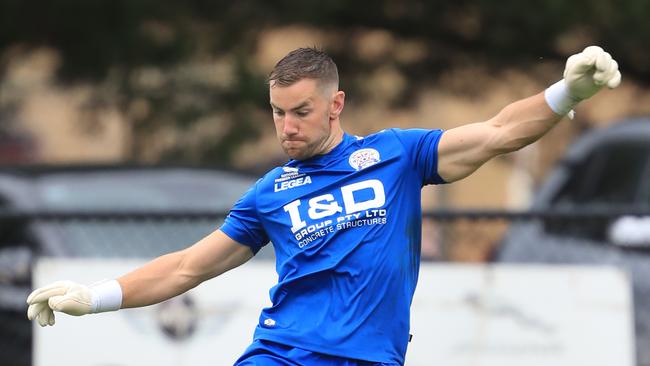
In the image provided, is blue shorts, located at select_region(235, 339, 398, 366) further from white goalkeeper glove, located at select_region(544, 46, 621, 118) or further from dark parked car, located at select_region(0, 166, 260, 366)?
dark parked car, located at select_region(0, 166, 260, 366)

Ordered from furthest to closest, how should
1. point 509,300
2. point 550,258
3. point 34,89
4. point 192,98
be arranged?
1. point 34,89
2. point 192,98
3. point 550,258
4. point 509,300

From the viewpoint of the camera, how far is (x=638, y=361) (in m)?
8.17

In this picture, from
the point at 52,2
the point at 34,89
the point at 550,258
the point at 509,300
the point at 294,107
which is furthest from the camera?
the point at 34,89

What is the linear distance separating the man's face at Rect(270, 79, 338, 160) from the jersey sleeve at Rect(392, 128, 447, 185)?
33cm

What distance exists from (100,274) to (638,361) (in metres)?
3.12

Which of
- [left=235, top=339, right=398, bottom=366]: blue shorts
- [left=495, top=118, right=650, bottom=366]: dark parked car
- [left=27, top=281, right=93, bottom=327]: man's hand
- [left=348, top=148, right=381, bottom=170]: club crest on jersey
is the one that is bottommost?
[left=235, top=339, right=398, bottom=366]: blue shorts

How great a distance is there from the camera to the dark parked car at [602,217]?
820 centimetres

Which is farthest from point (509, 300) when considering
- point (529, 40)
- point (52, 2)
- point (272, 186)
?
point (52, 2)

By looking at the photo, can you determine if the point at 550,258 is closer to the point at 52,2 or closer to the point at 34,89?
the point at 52,2

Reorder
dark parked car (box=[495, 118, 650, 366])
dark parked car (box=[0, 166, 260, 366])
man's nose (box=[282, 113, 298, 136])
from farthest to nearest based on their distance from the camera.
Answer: dark parked car (box=[0, 166, 260, 366]), dark parked car (box=[495, 118, 650, 366]), man's nose (box=[282, 113, 298, 136])

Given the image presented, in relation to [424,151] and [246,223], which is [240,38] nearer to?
[246,223]

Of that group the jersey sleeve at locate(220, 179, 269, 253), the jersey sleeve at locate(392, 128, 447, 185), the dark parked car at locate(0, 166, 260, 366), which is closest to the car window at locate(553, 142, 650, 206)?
the dark parked car at locate(0, 166, 260, 366)

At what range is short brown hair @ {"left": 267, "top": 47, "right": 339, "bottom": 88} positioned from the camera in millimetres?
5223

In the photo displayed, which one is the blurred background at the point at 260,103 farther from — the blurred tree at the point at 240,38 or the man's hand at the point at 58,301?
the man's hand at the point at 58,301
